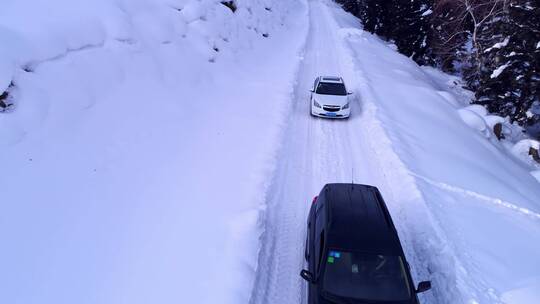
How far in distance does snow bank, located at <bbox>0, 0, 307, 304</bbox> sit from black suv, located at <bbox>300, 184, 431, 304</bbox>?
156 cm

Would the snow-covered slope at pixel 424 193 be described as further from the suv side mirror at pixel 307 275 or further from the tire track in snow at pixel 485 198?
the suv side mirror at pixel 307 275

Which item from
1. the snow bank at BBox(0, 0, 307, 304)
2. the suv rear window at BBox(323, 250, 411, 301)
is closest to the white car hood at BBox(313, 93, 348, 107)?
the snow bank at BBox(0, 0, 307, 304)

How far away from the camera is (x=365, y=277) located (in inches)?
204

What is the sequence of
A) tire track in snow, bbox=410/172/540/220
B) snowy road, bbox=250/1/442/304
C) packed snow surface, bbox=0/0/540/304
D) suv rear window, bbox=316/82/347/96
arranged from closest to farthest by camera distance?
packed snow surface, bbox=0/0/540/304
snowy road, bbox=250/1/442/304
tire track in snow, bbox=410/172/540/220
suv rear window, bbox=316/82/347/96

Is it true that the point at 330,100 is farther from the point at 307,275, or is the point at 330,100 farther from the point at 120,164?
the point at 307,275

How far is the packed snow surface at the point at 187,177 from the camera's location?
6184 millimetres

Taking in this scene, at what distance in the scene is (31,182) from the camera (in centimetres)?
677

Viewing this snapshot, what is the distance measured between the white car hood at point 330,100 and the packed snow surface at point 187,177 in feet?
2.69

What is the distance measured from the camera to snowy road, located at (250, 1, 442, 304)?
6.62 m

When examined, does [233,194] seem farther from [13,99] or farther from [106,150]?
[13,99]

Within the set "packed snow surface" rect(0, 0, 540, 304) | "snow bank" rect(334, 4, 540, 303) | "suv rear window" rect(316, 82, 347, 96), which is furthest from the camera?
"suv rear window" rect(316, 82, 347, 96)

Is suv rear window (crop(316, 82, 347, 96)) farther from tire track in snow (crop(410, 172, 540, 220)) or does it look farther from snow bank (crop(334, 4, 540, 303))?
tire track in snow (crop(410, 172, 540, 220))

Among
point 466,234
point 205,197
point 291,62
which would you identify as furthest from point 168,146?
point 291,62

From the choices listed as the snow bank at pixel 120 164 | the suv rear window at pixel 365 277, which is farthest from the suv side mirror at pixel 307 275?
the snow bank at pixel 120 164
